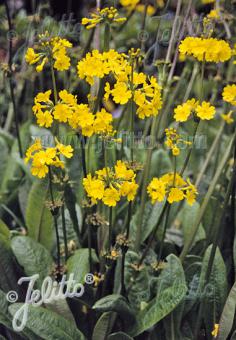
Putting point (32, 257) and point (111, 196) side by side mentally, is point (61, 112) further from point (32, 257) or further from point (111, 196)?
point (32, 257)

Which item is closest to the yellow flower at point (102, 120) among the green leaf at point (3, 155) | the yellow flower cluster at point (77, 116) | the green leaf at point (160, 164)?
the yellow flower cluster at point (77, 116)

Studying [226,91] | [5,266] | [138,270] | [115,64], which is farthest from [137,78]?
[5,266]

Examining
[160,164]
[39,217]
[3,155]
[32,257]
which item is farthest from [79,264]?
[3,155]

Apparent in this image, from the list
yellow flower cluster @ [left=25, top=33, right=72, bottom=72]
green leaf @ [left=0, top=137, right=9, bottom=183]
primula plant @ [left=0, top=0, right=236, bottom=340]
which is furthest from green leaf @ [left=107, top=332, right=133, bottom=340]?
green leaf @ [left=0, top=137, right=9, bottom=183]

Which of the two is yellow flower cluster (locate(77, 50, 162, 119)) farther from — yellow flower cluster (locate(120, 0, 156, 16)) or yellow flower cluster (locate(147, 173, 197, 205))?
yellow flower cluster (locate(120, 0, 156, 16))

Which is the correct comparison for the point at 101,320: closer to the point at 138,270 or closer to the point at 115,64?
the point at 138,270

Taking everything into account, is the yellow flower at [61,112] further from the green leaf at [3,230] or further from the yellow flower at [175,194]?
the green leaf at [3,230]
